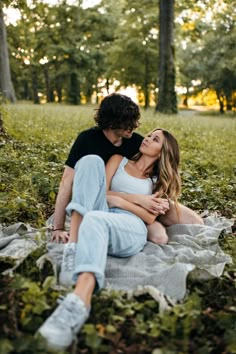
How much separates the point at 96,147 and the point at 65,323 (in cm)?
195

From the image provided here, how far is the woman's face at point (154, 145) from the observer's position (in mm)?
4219

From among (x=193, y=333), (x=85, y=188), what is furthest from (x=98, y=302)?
(x=85, y=188)

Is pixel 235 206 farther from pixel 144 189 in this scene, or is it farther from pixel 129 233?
pixel 129 233

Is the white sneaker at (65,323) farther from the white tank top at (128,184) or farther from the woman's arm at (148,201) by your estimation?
the white tank top at (128,184)

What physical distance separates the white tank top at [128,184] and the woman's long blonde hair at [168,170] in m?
0.10

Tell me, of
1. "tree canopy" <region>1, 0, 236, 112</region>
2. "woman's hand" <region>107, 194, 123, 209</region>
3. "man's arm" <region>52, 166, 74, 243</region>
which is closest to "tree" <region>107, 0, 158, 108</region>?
"tree canopy" <region>1, 0, 236, 112</region>

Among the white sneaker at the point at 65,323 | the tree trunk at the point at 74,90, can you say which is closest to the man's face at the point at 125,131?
the white sneaker at the point at 65,323

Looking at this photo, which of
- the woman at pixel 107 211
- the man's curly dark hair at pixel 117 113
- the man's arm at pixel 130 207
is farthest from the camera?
the man's curly dark hair at pixel 117 113

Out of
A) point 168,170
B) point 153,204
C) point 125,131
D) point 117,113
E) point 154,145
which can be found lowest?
point 153,204

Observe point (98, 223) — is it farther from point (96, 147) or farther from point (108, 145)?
point (108, 145)

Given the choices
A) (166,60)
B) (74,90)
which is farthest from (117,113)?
(74,90)

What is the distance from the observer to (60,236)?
3.95 m

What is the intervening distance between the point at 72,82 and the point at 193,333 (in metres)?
38.9

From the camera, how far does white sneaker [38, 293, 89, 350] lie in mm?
2465
